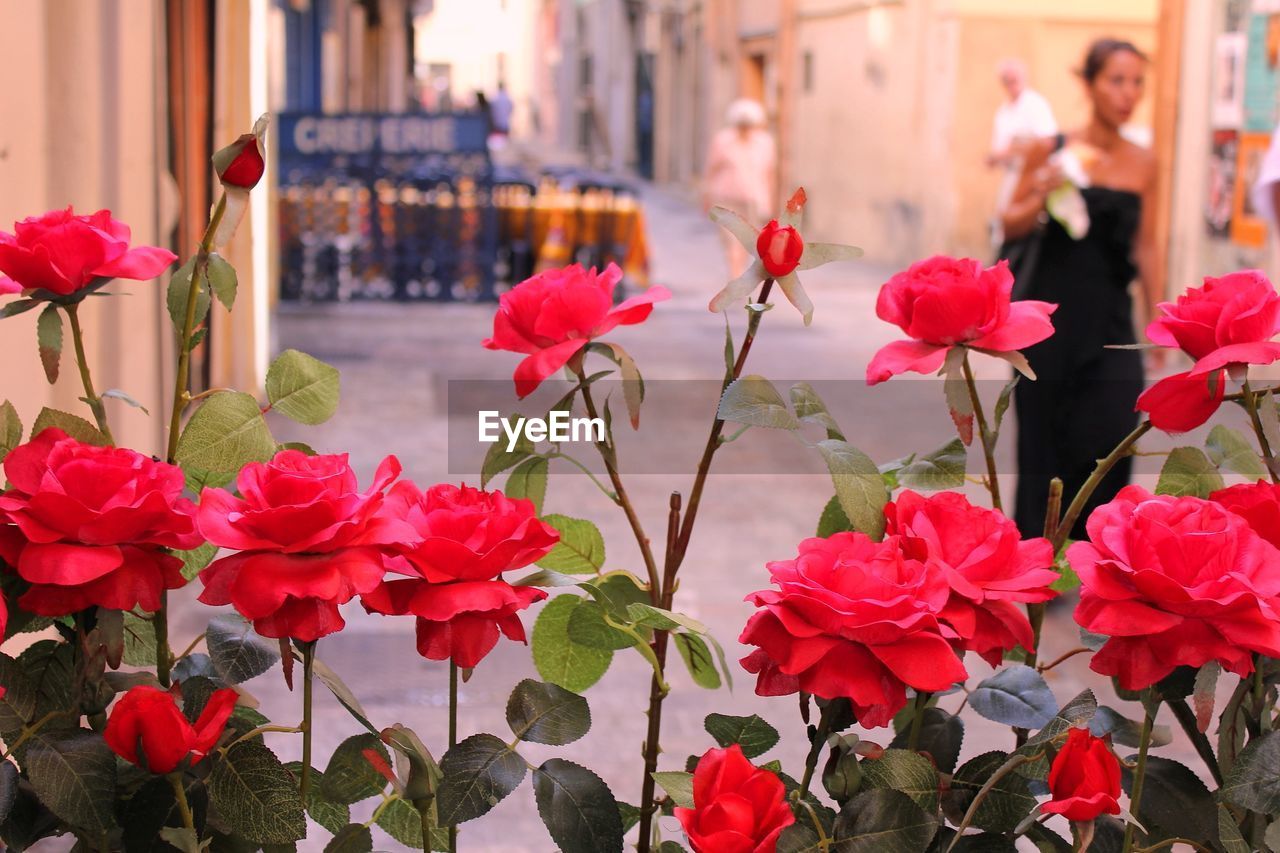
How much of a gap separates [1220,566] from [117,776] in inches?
22.1

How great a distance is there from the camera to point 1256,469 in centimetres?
103

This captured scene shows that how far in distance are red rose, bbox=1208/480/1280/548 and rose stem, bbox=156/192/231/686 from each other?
0.52 meters

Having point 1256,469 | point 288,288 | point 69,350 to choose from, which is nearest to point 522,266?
point 288,288

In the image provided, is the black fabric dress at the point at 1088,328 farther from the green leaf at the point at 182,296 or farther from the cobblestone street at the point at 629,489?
the green leaf at the point at 182,296

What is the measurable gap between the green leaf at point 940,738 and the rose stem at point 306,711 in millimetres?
311

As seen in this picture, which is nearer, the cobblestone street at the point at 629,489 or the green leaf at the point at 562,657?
the green leaf at the point at 562,657

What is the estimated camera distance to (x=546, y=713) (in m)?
0.90

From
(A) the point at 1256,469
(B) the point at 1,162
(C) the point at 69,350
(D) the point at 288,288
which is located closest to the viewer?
(A) the point at 1256,469

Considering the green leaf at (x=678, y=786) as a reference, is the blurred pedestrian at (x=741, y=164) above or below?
above

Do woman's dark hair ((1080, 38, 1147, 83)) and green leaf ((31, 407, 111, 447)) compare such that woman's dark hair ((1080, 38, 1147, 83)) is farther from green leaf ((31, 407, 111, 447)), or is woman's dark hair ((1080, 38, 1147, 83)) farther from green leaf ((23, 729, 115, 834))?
green leaf ((23, 729, 115, 834))

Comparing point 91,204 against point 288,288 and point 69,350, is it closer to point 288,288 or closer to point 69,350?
point 69,350

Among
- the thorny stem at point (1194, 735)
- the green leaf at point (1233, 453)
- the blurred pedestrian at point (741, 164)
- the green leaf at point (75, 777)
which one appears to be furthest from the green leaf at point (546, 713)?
the blurred pedestrian at point (741, 164)

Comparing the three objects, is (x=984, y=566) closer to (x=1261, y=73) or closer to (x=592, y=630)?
(x=592, y=630)

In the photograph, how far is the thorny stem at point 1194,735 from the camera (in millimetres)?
→ 912
